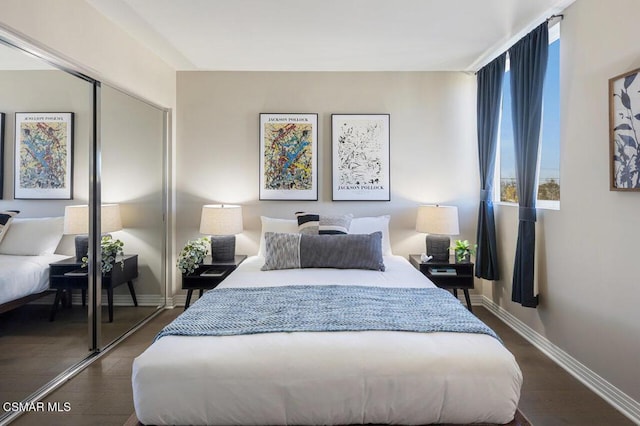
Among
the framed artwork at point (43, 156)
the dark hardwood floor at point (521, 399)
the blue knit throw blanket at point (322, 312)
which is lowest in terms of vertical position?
the dark hardwood floor at point (521, 399)

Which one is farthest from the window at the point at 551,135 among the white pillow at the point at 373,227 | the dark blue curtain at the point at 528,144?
the white pillow at the point at 373,227

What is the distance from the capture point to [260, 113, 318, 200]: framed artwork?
12.5 ft

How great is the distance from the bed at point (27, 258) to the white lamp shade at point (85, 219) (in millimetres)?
66

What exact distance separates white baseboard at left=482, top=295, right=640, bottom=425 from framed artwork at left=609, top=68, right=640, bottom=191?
47.2 inches

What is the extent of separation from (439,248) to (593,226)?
1.37 m

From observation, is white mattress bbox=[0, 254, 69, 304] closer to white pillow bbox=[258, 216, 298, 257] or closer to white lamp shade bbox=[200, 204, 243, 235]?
white lamp shade bbox=[200, 204, 243, 235]

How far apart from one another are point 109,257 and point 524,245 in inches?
130

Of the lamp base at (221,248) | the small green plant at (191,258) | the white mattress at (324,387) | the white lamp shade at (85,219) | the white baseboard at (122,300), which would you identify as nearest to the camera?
the white mattress at (324,387)

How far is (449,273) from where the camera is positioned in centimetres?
335

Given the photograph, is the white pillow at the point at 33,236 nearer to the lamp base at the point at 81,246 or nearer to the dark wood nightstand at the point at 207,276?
the lamp base at the point at 81,246

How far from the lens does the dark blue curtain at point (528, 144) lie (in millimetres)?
2658

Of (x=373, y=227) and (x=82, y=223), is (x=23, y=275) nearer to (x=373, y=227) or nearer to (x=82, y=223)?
(x=82, y=223)

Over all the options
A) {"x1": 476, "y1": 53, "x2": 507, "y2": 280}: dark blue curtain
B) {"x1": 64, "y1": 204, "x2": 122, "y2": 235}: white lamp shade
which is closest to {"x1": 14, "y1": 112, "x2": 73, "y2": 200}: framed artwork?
{"x1": 64, "y1": 204, "x2": 122, "y2": 235}: white lamp shade

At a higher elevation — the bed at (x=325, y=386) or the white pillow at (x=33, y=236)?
the white pillow at (x=33, y=236)
